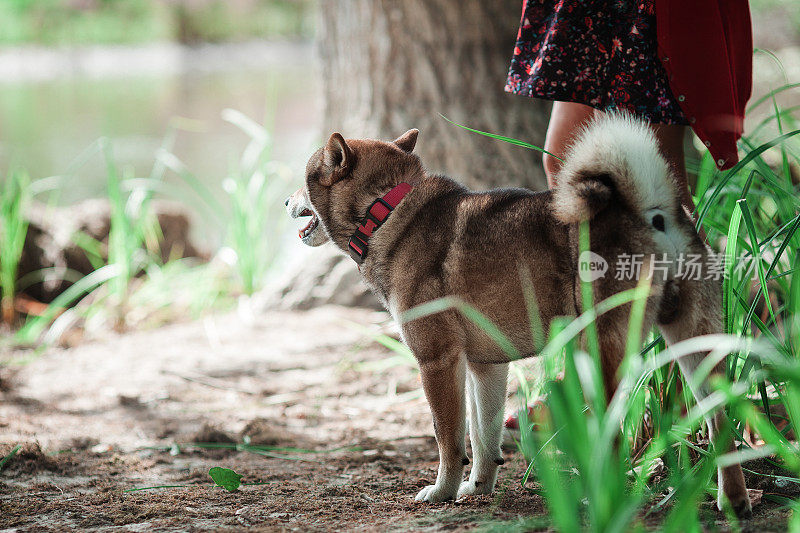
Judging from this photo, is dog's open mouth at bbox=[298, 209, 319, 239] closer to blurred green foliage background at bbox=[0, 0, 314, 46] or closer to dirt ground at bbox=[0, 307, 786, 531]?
dirt ground at bbox=[0, 307, 786, 531]

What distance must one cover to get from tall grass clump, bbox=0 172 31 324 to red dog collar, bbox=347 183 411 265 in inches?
130

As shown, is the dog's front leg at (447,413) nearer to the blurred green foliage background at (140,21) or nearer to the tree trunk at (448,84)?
the tree trunk at (448,84)

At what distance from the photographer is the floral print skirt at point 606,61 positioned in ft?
8.73

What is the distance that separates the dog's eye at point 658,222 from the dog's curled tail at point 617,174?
3cm

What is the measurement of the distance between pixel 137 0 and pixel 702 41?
1338 inches

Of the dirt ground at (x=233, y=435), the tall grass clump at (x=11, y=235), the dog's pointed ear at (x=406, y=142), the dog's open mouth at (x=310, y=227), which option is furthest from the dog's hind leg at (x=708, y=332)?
the tall grass clump at (x=11, y=235)

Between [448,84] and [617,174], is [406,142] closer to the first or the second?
[617,174]

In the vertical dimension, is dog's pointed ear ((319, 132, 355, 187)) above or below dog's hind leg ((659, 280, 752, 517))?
above

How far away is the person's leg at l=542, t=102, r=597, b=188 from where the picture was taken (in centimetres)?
284

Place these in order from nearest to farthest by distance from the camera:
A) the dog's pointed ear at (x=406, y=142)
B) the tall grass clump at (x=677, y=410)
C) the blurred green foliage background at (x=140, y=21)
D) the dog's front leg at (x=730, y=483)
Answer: the tall grass clump at (x=677, y=410)
the dog's front leg at (x=730, y=483)
the dog's pointed ear at (x=406, y=142)
the blurred green foliage background at (x=140, y=21)

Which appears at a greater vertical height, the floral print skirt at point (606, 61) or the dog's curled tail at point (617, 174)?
the floral print skirt at point (606, 61)

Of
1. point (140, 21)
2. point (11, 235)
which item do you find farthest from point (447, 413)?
point (140, 21)

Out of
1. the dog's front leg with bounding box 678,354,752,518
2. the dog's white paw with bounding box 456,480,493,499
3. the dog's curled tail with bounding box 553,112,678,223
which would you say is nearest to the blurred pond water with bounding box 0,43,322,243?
the dog's white paw with bounding box 456,480,493,499

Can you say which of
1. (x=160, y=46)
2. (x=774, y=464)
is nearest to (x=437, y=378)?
(x=774, y=464)
